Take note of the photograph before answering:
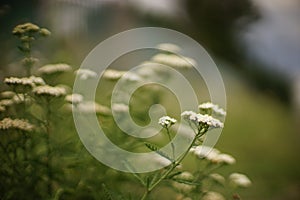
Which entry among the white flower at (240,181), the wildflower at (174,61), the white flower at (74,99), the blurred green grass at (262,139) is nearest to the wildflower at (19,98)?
the white flower at (74,99)


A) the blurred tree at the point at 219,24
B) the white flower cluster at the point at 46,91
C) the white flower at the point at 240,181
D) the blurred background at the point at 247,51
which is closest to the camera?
the white flower cluster at the point at 46,91

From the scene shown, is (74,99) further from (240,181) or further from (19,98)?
(240,181)

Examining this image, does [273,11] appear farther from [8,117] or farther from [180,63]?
[8,117]

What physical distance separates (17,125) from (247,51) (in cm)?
195

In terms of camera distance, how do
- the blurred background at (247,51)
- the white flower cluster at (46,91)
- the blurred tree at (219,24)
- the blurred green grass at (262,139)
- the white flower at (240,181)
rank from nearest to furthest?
1. the white flower cluster at (46,91)
2. the white flower at (240,181)
3. the blurred background at (247,51)
4. the blurred green grass at (262,139)
5. the blurred tree at (219,24)

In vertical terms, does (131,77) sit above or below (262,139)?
below

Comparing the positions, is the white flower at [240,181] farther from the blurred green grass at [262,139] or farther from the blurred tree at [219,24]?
the blurred tree at [219,24]

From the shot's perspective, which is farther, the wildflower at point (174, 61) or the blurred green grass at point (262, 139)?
the blurred green grass at point (262, 139)

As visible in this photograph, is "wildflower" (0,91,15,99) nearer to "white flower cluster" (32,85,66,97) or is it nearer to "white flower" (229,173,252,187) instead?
"white flower cluster" (32,85,66,97)

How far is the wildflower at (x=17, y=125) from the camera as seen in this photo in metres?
1.35

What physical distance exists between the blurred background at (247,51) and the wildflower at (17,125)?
885mm

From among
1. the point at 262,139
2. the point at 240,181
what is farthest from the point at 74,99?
the point at 262,139

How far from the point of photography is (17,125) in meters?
1.35

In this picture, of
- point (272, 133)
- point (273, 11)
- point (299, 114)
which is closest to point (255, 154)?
point (272, 133)
